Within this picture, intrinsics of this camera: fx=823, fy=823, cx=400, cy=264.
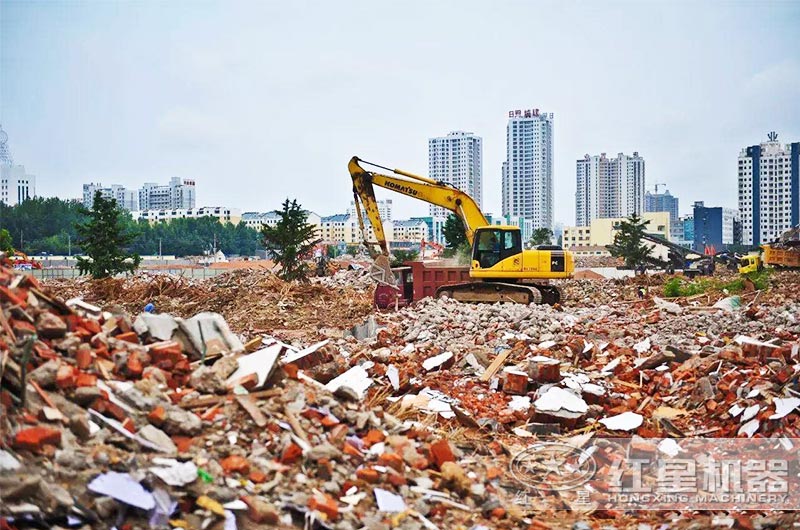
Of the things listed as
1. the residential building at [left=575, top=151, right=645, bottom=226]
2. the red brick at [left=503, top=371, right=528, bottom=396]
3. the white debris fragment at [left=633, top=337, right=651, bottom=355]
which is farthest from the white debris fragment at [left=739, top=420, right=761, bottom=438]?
the residential building at [left=575, top=151, right=645, bottom=226]

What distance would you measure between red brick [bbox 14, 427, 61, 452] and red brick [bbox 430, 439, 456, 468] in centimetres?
248

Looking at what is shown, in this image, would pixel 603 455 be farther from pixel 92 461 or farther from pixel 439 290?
pixel 439 290

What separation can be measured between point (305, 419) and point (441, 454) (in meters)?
0.99

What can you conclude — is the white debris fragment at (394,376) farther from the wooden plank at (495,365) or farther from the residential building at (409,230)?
the residential building at (409,230)

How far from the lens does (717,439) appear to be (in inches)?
299

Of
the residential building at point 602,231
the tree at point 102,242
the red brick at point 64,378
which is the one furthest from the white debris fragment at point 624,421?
the residential building at point 602,231

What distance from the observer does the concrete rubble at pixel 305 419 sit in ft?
15.1

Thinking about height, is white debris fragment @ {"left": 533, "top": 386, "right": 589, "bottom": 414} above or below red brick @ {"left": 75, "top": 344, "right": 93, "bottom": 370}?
below

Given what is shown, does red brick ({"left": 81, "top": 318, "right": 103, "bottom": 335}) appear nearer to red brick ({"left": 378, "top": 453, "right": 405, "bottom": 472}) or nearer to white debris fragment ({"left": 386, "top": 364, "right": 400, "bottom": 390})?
red brick ({"left": 378, "top": 453, "right": 405, "bottom": 472})

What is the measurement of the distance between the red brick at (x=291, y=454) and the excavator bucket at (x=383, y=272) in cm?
1331

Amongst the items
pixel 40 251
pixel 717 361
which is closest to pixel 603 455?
pixel 717 361

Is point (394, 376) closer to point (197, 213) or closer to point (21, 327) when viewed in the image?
point (21, 327)

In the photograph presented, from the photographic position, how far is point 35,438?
4.60 metres

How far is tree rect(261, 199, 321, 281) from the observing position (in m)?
28.2
